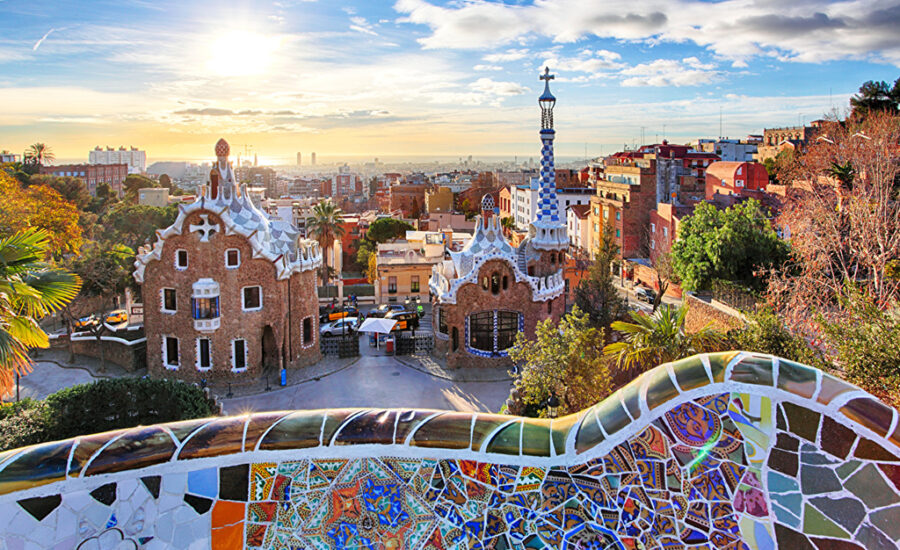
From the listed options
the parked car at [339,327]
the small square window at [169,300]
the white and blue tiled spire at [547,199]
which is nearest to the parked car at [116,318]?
the parked car at [339,327]

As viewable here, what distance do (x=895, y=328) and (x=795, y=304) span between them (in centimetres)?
900

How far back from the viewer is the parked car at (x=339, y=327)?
3041cm

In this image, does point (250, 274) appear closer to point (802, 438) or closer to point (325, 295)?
point (325, 295)

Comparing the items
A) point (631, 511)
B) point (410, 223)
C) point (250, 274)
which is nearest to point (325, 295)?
point (250, 274)

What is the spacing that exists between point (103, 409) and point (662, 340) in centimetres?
1435

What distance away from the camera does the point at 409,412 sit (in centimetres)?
628

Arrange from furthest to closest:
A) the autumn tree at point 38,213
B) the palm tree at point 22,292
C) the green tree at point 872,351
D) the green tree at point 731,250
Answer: the autumn tree at point 38,213 < the green tree at point 731,250 < the green tree at point 872,351 < the palm tree at point 22,292

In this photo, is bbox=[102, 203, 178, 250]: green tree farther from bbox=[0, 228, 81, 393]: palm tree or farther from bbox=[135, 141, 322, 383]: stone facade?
bbox=[0, 228, 81, 393]: palm tree

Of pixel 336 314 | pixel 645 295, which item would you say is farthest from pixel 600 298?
pixel 336 314

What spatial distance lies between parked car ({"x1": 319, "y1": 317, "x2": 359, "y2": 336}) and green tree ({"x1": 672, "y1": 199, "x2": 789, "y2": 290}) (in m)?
16.3

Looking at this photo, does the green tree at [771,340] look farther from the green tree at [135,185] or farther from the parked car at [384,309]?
the green tree at [135,185]

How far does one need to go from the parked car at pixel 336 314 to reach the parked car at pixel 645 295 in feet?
58.5

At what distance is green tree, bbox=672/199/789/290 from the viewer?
1121 inches

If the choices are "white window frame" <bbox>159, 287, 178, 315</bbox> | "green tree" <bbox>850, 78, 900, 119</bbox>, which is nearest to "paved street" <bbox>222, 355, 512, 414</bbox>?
"white window frame" <bbox>159, 287, 178, 315</bbox>
